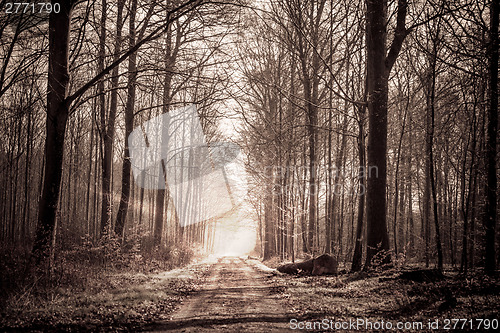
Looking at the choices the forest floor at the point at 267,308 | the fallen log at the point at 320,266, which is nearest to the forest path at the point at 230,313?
the forest floor at the point at 267,308

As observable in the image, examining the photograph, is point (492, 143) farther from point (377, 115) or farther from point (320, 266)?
point (320, 266)

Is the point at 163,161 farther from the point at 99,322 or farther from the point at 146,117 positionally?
the point at 99,322

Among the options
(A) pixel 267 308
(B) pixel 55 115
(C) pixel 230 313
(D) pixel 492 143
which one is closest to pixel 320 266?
(A) pixel 267 308

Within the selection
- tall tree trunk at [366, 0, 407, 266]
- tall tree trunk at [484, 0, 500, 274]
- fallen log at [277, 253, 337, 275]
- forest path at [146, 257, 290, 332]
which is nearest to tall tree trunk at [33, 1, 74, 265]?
forest path at [146, 257, 290, 332]

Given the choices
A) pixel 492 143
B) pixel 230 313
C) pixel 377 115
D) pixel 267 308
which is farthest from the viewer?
pixel 377 115

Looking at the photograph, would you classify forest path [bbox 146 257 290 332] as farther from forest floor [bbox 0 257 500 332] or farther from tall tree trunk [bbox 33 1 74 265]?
tall tree trunk [bbox 33 1 74 265]

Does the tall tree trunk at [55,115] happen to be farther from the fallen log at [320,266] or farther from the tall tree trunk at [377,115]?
the tall tree trunk at [377,115]

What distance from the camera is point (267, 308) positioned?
7.28 meters

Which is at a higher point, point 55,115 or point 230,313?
point 55,115

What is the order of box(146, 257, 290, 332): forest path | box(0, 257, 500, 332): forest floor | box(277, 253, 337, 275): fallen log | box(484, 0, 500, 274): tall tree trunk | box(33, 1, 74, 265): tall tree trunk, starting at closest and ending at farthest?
1. box(0, 257, 500, 332): forest floor
2. box(146, 257, 290, 332): forest path
3. box(33, 1, 74, 265): tall tree trunk
4. box(484, 0, 500, 274): tall tree trunk
5. box(277, 253, 337, 275): fallen log

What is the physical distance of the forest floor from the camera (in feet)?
18.0

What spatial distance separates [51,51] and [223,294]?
7656 mm

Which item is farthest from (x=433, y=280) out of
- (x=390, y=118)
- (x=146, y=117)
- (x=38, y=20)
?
(x=146, y=117)

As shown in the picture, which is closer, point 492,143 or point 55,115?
point 55,115
